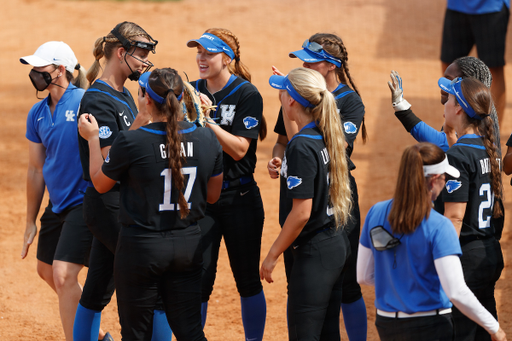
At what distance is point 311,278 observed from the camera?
348 cm

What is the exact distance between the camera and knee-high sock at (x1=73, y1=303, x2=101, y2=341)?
4039 mm

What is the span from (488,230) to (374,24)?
55.9 feet

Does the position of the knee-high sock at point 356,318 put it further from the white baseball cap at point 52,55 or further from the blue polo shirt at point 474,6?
the blue polo shirt at point 474,6

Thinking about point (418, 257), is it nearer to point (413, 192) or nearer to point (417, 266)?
point (417, 266)

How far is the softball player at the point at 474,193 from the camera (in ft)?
11.4

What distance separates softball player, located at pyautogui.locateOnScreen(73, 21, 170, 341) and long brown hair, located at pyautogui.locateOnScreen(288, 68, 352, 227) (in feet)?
3.61

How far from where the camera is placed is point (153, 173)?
3.28 m

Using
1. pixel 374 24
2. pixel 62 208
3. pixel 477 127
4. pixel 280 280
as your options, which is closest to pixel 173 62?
pixel 374 24

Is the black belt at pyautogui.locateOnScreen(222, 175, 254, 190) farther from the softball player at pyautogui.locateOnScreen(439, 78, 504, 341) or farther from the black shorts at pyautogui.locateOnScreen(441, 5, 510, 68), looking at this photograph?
the black shorts at pyautogui.locateOnScreen(441, 5, 510, 68)

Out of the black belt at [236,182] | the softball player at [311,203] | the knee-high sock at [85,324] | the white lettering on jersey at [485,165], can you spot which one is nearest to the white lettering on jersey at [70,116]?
the black belt at [236,182]

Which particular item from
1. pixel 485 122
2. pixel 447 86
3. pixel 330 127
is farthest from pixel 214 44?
pixel 485 122

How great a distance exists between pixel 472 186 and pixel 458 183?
0.14 m

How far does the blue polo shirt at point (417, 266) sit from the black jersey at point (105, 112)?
1.77 metres

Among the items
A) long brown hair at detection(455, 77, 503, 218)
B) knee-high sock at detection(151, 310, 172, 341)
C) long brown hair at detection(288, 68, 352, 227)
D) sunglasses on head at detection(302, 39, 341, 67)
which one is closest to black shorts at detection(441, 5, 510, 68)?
sunglasses on head at detection(302, 39, 341, 67)
